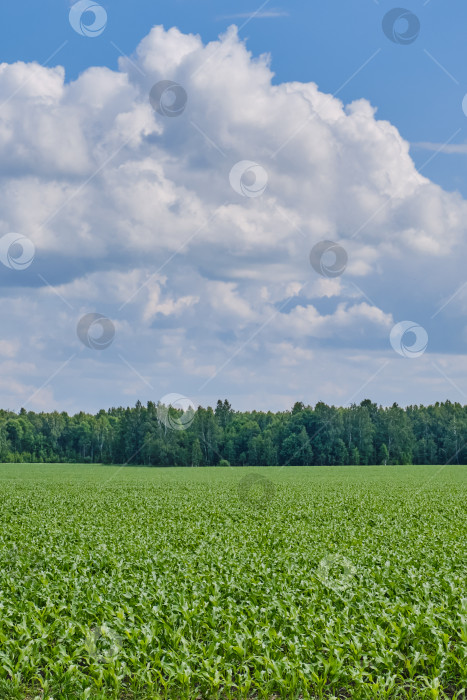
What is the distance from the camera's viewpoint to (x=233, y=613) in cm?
1045

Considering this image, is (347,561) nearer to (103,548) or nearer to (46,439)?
(103,548)

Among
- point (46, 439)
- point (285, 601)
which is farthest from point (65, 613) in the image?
point (46, 439)

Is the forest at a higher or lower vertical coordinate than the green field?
higher

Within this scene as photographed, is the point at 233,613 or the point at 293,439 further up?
the point at 293,439

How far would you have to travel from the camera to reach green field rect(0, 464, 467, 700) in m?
8.23

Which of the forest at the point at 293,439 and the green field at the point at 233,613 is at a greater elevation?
the forest at the point at 293,439

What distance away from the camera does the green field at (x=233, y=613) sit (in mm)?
8227

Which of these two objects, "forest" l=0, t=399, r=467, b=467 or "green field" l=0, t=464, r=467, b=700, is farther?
"forest" l=0, t=399, r=467, b=467

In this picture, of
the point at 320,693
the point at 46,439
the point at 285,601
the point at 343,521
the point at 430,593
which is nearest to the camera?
the point at 320,693

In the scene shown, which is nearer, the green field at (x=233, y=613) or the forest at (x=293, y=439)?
the green field at (x=233, y=613)

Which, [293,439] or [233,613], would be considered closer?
[233,613]

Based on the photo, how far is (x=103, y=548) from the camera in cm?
1784

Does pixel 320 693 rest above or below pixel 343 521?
below

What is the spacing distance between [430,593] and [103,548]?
9339 millimetres
